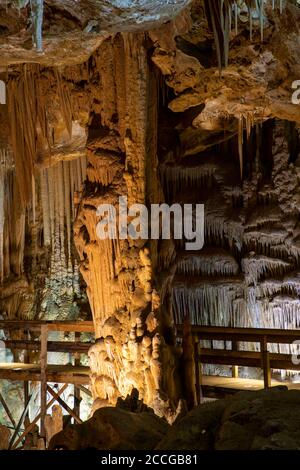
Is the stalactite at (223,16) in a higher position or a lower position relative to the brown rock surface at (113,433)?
higher

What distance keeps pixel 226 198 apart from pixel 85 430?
909 centimetres

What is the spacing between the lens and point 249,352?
6.47m

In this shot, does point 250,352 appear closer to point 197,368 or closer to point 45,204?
point 197,368

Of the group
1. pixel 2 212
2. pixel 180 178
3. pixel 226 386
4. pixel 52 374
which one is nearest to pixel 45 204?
pixel 2 212

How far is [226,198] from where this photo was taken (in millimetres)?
11875

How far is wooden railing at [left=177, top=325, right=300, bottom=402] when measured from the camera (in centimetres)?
596

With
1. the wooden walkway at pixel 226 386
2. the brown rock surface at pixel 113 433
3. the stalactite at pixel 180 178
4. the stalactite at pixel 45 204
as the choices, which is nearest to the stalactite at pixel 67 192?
the stalactite at pixel 45 204

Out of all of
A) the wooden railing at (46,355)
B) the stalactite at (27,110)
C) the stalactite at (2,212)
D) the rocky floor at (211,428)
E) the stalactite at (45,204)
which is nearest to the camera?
the rocky floor at (211,428)

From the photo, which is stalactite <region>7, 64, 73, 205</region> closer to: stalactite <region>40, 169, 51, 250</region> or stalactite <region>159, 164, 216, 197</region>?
stalactite <region>40, 169, 51, 250</region>

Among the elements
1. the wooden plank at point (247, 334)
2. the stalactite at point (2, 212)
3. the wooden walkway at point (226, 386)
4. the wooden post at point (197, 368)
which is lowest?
the wooden walkway at point (226, 386)

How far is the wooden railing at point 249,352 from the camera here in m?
5.96

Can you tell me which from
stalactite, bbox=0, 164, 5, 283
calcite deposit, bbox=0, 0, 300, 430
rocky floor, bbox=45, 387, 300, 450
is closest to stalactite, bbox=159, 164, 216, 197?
calcite deposit, bbox=0, 0, 300, 430

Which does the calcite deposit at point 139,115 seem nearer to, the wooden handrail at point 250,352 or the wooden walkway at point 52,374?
the wooden handrail at point 250,352

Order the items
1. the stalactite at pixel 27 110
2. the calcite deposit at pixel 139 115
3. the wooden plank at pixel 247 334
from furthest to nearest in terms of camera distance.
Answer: the stalactite at pixel 27 110 → the calcite deposit at pixel 139 115 → the wooden plank at pixel 247 334
